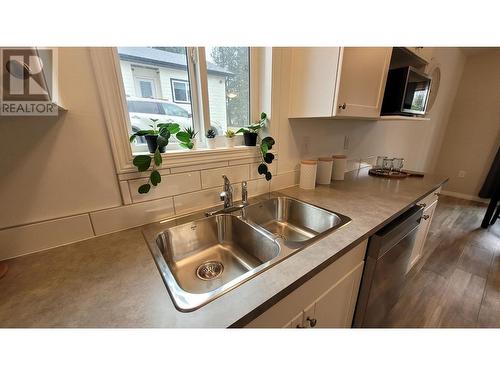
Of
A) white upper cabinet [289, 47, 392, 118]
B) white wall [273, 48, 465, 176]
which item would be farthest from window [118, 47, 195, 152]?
white upper cabinet [289, 47, 392, 118]

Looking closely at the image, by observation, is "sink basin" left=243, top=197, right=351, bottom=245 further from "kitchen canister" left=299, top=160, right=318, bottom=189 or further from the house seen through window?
the house seen through window

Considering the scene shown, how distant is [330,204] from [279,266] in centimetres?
62

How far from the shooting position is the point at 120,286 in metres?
0.55

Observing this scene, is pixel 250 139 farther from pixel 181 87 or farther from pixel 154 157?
pixel 154 157

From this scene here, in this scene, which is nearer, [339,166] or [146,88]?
[146,88]

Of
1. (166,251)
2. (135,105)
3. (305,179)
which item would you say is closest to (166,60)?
(135,105)

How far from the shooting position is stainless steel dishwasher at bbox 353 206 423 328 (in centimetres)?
89

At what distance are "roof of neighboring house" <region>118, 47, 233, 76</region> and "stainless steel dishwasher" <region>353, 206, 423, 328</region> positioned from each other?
3.99 feet

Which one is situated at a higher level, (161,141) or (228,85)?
(228,85)

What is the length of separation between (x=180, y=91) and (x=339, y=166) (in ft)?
4.11

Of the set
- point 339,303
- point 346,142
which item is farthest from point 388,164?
point 339,303
